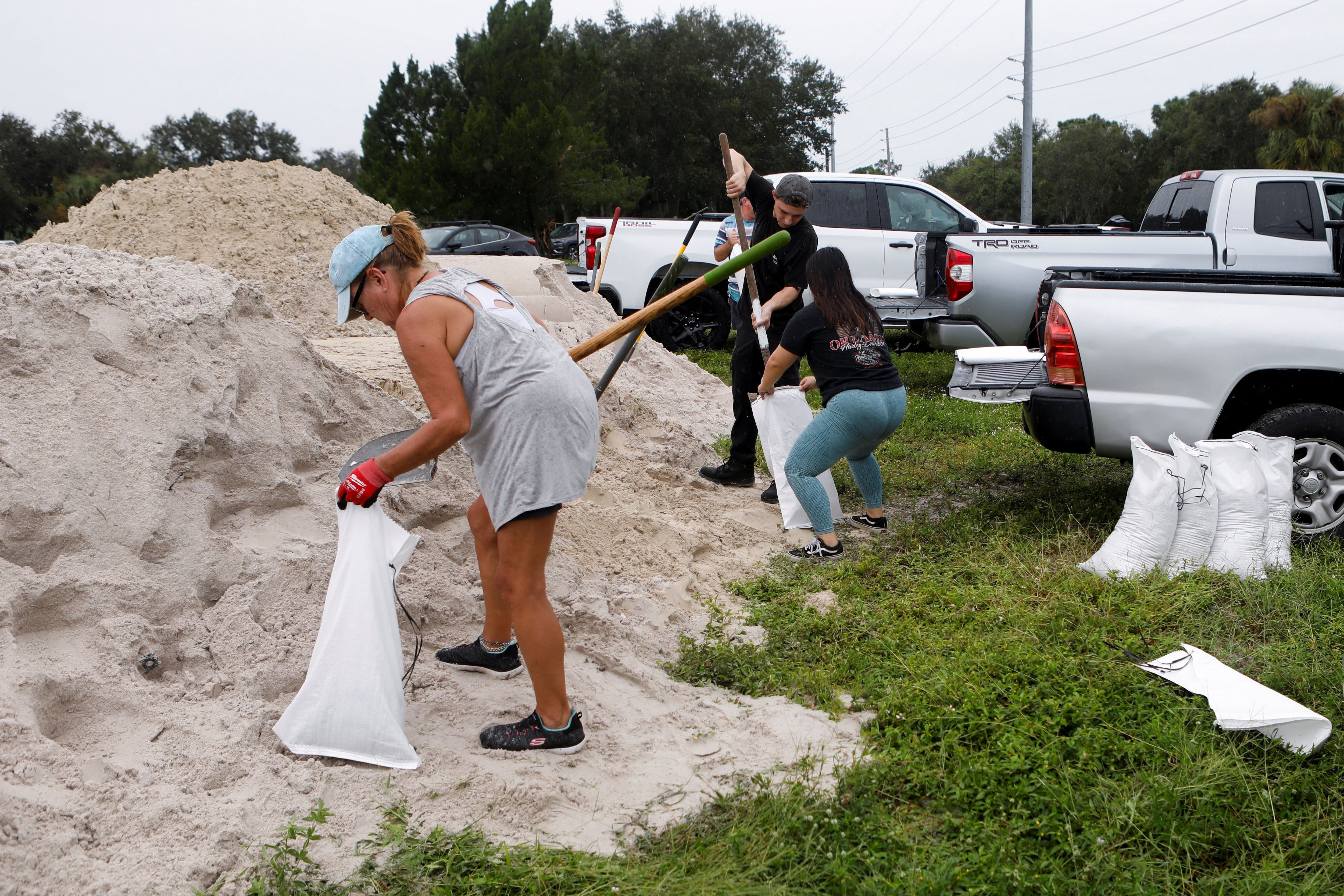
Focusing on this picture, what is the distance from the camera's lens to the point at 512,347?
2.91 m

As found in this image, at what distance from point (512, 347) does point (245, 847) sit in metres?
1.54

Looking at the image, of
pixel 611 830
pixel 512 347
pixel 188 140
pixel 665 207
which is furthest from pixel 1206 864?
pixel 188 140

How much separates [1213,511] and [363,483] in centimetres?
368

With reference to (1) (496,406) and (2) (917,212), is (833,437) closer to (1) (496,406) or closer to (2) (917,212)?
(1) (496,406)

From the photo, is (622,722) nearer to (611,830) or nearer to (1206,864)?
(611,830)

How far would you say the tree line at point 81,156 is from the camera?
38406mm

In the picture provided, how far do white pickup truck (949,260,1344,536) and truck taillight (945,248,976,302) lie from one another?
156 inches

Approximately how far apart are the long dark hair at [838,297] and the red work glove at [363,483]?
2.84 m

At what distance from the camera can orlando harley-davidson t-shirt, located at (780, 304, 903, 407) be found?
505 centimetres

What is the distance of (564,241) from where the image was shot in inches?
1007

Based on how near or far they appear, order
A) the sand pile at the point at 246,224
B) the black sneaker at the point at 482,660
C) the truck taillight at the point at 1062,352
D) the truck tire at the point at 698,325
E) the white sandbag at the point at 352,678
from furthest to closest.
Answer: the truck tire at the point at 698,325
the sand pile at the point at 246,224
the truck taillight at the point at 1062,352
the black sneaker at the point at 482,660
the white sandbag at the point at 352,678

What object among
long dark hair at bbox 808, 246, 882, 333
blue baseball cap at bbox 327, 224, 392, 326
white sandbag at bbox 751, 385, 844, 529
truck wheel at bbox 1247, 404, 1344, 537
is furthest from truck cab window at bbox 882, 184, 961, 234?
blue baseball cap at bbox 327, 224, 392, 326

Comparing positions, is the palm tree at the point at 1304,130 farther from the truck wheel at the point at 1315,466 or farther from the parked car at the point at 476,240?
the truck wheel at the point at 1315,466

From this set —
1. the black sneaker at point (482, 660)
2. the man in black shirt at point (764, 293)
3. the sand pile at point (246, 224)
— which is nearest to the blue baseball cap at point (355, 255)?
the black sneaker at point (482, 660)
